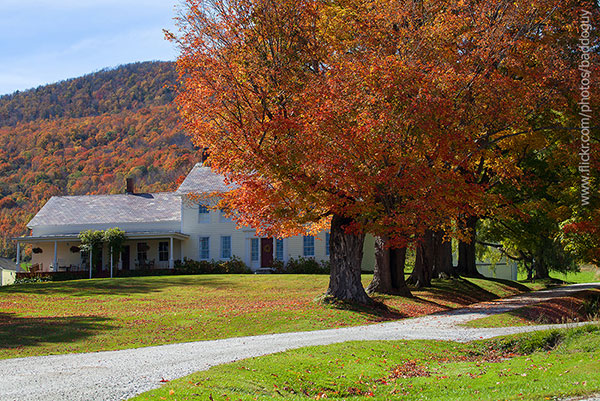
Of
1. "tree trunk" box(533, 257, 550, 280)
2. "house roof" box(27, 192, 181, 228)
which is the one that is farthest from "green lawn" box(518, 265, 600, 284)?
"house roof" box(27, 192, 181, 228)

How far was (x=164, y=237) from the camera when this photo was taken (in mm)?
41688

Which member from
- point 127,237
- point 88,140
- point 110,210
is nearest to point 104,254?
point 127,237

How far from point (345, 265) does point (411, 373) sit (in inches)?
427

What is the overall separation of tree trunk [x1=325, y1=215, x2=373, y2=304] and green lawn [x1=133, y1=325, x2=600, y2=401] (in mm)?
8261

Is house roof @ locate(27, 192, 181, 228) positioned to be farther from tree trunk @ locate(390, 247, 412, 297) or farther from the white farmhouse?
tree trunk @ locate(390, 247, 412, 297)

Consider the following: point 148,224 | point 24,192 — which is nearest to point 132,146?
point 24,192

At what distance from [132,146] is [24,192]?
738 inches

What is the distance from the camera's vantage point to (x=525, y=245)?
3578cm

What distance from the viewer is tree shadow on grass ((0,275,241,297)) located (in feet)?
90.8

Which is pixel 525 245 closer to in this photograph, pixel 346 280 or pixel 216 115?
pixel 346 280

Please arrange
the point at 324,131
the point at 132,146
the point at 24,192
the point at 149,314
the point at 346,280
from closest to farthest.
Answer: the point at 324,131 < the point at 149,314 < the point at 346,280 < the point at 24,192 < the point at 132,146

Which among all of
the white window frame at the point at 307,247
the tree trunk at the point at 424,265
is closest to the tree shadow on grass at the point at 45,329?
the tree trunk at the point at 424,265

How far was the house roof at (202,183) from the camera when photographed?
41906 millimetres

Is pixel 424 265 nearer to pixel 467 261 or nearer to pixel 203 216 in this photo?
pixel 467 261
